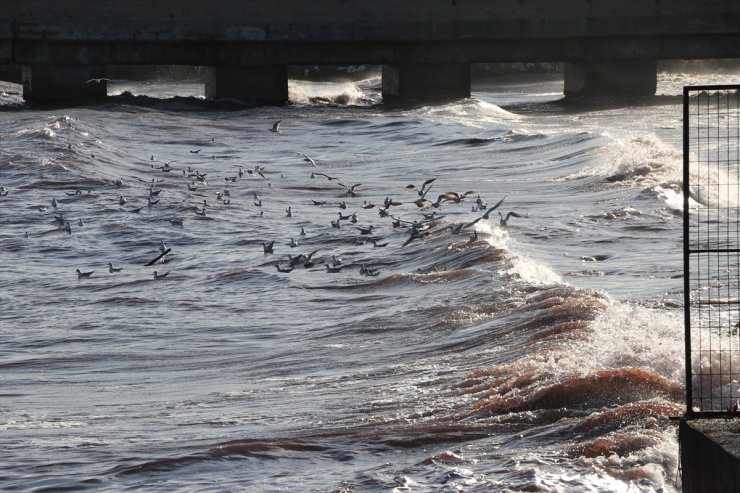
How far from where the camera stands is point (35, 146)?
3203cm

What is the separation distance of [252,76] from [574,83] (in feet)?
39.3

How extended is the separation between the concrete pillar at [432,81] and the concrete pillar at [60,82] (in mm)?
9875

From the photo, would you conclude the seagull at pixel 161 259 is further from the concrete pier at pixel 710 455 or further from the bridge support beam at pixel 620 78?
the bridge support beam at pixel 620 78

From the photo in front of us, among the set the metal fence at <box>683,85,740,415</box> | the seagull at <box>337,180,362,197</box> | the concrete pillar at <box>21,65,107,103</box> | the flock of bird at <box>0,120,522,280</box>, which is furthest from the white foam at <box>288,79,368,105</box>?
the metal fence at <box>683,85,740,415</box>

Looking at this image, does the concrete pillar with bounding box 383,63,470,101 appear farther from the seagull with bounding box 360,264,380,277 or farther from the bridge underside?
the seagull with bounding box 360,264,380,277

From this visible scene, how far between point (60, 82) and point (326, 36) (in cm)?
857

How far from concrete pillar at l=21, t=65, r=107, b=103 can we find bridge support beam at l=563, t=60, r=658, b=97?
16.4m

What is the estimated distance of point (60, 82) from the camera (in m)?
44.7

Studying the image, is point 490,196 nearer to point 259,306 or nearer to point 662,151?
point 662,151

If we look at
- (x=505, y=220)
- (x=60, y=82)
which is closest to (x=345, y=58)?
(x=60, y=82)

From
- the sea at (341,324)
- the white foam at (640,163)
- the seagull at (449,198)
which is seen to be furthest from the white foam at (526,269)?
the white foam at (640,163)

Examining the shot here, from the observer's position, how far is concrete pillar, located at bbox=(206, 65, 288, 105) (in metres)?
45.3

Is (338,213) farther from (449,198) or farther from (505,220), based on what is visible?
(505,220)

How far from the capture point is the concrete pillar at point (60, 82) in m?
44.5
